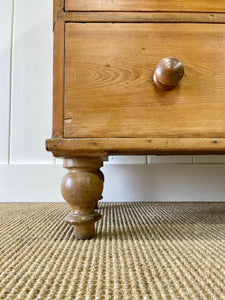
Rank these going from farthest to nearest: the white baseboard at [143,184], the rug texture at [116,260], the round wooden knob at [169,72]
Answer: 1. the white baseboard at [143,184]
2. the round wooden knob at [169,72]
3. the rug texture at [116,260]

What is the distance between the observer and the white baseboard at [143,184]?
101cm

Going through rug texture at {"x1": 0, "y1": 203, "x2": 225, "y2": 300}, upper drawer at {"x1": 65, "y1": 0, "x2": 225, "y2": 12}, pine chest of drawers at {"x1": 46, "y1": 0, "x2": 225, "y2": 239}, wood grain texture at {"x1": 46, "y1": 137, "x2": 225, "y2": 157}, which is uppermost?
upper drawer at {"x1": 65, "y1": 0, "x2": 225, "y2": 12}

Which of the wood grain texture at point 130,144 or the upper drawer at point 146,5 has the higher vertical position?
the upper drawer at point 146,5

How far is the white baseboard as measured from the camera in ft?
3.30

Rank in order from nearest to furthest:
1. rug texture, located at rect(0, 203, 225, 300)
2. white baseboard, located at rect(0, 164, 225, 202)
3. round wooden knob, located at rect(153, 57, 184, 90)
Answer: rug texture, located at rect(0, 203, 225, 300) < round wooden knob, located at rect(153, 57, 184, 90) < white baseboard, located at rect(0, 164, 225, 202)

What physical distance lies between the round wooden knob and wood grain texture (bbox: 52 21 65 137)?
0.18 metres

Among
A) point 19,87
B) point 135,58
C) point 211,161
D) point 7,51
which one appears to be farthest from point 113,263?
point 7,51

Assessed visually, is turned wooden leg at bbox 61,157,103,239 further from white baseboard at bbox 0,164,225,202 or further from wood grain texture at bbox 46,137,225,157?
white baseboard at bbox 0,164,225,202

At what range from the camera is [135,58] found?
47 cm

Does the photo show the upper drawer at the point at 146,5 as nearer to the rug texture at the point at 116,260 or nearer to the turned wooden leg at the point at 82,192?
the turned wooden leg at the point at 82,192

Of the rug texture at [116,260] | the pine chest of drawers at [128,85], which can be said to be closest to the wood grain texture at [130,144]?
the pine chest of drawers at [128,85]

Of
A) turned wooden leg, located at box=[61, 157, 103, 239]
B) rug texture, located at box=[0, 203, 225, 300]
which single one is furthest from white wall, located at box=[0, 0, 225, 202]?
turned wooden leg, located at box=[61, 157, 103, 239]

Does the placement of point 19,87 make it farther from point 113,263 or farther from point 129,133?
point 113,263

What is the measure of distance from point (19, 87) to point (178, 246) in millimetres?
932
